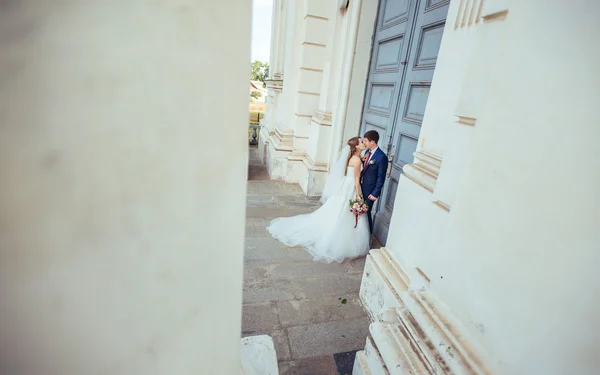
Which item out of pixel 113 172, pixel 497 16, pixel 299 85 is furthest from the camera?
pixel 299 85

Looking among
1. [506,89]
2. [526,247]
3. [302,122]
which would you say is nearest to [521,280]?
[526,247]

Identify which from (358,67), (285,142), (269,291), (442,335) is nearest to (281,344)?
(269,291)

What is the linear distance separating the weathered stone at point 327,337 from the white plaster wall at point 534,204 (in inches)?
52.6

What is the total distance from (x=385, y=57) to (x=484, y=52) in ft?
9.22

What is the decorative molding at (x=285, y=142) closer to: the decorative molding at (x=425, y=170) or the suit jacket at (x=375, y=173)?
the suit jacket at (x=375, y=173)

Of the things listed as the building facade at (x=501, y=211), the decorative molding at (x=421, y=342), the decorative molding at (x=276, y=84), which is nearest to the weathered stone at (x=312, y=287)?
the building facade at (x=501, y=211)

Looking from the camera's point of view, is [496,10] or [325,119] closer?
[496,10]

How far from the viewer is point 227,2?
50cm

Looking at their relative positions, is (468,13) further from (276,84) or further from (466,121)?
(276,84)

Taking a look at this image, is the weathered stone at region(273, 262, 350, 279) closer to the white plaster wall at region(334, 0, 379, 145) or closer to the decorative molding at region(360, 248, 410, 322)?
the decorative molding at region(360, 248, 410, 322)

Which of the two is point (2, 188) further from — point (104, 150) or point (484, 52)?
point (484, 52)

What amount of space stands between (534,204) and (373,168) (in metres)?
2.55

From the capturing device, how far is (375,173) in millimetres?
3619

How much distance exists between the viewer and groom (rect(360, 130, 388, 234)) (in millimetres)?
3555
